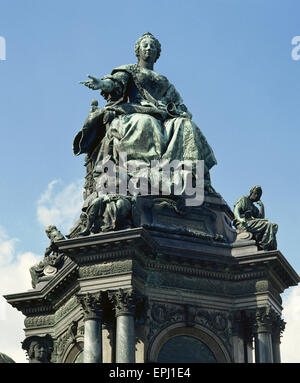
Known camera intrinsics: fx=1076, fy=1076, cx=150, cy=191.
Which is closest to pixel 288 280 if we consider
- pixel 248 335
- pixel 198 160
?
pixel 248 335

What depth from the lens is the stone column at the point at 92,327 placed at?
112ft

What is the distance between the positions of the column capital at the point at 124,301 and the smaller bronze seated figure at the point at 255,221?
5650mm

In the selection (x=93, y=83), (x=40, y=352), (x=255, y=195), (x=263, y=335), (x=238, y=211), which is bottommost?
(x=263, y=335)

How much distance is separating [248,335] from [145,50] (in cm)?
1258

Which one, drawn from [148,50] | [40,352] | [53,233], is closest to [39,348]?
[40,352]

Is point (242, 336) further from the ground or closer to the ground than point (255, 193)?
closer to the ground

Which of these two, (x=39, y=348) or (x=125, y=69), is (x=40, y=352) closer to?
(x=39, y=348)

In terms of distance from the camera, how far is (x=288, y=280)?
38219mm

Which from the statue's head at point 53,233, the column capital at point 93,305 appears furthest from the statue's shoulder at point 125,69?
the column capital at point 93,305

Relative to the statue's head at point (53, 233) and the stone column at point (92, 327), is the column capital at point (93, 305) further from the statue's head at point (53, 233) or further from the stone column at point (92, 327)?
the statue's head at point (53, 233)

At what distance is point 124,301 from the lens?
1345 inches

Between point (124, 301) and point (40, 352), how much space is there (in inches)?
238

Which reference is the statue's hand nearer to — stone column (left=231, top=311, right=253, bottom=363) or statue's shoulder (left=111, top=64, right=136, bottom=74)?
statue's shoulder (left=111, top=64, right=136, bottom=74)

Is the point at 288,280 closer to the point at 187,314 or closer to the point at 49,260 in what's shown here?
the point at 187,314
